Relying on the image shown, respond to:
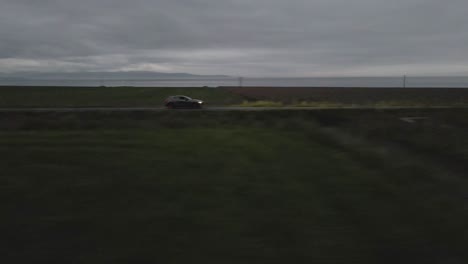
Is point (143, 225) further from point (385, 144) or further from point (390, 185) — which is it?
point (385, 144)

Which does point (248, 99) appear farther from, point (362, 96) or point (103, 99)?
point (103, 99)

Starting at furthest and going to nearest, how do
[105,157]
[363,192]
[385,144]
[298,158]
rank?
[385,144], [298,158], [105,157], [363,192]

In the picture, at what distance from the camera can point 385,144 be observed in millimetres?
12000

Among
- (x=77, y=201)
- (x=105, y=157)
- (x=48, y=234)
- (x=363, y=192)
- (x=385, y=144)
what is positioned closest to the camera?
(x=48, y=234)

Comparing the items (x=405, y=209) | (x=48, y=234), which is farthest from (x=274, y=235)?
(x=48, y=234)

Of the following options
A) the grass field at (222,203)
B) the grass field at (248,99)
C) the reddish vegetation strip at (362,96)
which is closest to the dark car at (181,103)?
the grass field at (248,99)

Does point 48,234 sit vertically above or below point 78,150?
below

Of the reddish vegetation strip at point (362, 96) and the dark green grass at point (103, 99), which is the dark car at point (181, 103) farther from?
the reddish vegetation strip at point (362, 96)

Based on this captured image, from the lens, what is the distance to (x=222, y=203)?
18.4 ft

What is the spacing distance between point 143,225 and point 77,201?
123 cm

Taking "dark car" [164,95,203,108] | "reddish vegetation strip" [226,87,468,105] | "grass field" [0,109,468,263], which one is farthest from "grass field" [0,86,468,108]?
"grass field" [0,109,468,263]

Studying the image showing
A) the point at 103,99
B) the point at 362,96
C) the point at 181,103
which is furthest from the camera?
the point at 362,96

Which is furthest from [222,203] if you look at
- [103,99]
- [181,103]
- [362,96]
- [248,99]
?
[362,96]

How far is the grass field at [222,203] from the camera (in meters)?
4.41
